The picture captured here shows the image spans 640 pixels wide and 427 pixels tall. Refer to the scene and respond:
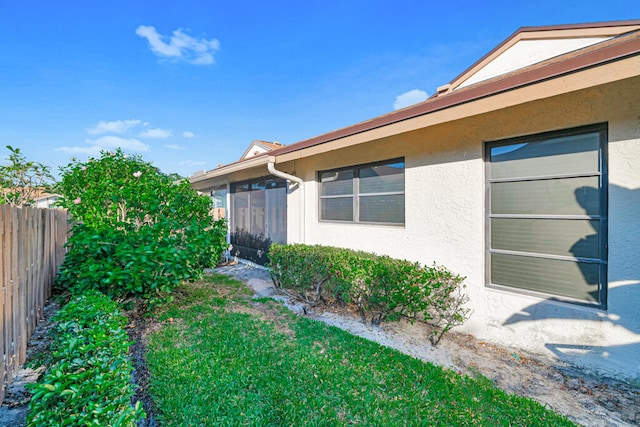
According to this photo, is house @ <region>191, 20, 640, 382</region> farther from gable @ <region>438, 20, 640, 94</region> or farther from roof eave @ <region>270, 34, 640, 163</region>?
gable @ <region>438, 20, 640, 94</region>

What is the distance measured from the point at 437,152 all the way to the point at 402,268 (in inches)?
72.8

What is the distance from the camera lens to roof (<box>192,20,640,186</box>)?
239 centimetres

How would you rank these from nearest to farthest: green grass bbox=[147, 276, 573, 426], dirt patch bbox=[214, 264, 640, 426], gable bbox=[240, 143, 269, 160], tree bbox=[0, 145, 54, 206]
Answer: green grass bbox=[147, 276, 573, 426]
dirt patch bbox=[214, 264, 640, 426]
tree bbox=[0, 145, 54, 206]
gable bbox=[240, 143, 269, 160]

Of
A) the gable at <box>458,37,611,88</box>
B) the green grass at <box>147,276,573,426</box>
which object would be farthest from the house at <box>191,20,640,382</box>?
the gable at <box>458,37,611,88</box>

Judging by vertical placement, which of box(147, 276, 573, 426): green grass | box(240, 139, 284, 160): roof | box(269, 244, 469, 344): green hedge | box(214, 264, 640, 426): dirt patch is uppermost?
box(240, 139, 284, 160): roof

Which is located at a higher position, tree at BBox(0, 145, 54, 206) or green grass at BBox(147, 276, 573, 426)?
tree at BBox(0, 145, 54, 206)

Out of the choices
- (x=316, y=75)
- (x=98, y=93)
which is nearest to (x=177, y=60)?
(x=98, y=93)

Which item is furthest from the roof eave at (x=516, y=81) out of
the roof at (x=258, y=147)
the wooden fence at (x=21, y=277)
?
the roof at (x=258, y=147)

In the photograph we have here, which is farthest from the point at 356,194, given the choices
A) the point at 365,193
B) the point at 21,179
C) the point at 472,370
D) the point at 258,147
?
the point at 258,147

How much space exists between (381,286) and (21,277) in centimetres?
414

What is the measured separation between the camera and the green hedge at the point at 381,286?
12.6 feet

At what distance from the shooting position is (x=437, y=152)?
4.27 meters

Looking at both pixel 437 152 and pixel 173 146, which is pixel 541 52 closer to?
pixel 437 152

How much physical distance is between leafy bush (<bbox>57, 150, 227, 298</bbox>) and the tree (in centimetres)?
155
